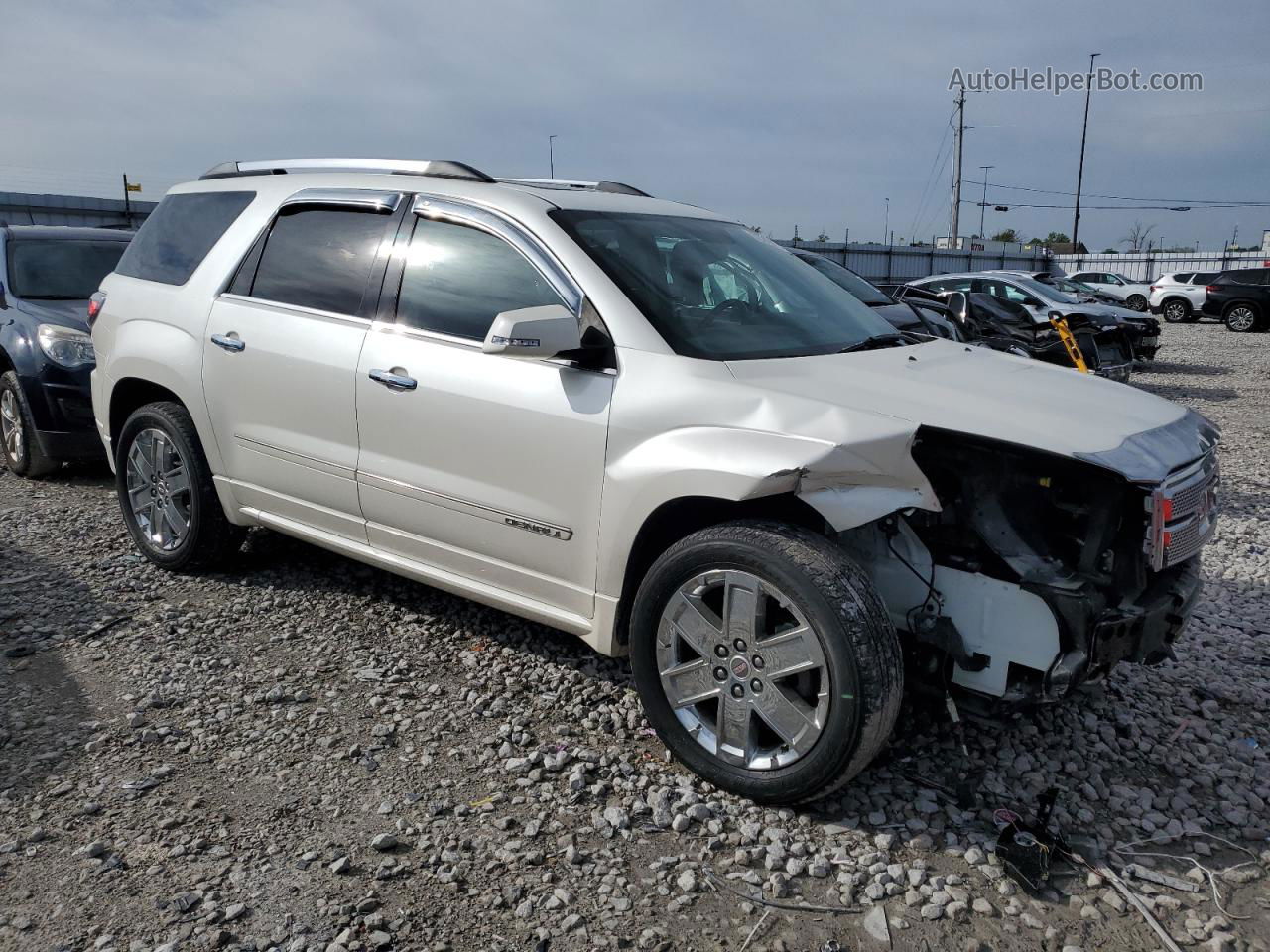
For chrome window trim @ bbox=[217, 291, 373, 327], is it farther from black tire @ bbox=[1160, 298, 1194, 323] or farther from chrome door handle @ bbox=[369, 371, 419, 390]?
black tire @ bbox=[1160, 298, 1194, 323]

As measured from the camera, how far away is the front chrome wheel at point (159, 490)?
4.87m

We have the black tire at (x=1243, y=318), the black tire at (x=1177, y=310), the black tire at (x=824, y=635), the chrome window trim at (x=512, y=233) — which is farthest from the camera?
the black tire at (x=1177, y=310)

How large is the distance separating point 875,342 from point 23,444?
241 inches

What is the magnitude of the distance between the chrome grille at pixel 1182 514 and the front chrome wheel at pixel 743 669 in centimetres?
104

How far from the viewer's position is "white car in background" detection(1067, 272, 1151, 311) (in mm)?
28938

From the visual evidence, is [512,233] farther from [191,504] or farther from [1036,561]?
[191,504]

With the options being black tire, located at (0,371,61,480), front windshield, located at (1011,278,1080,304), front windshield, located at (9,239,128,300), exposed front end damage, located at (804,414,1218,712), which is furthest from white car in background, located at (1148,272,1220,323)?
black tire, located at (0,371,61,480)

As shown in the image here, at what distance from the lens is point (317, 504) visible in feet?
13.9

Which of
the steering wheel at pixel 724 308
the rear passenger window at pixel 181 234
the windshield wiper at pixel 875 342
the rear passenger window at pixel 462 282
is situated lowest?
the windshield wiper at pixel 875 342

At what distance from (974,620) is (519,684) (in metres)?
1.75

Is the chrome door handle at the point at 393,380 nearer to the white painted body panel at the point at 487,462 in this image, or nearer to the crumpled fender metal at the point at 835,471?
the white painted body panel at the point at 487,462

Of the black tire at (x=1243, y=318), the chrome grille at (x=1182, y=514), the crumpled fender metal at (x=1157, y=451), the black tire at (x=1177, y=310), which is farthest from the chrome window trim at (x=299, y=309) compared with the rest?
the black tire at (x=1177, y=310)

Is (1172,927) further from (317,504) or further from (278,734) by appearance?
(317,504)

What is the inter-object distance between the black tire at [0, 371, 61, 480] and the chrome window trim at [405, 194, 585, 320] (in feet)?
14.6
